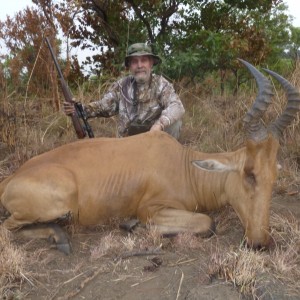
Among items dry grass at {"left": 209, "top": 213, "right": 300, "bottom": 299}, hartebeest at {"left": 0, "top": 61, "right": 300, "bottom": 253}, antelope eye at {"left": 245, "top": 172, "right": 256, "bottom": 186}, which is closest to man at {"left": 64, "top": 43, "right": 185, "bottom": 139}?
hartebeest at {"left": 0, "top": 61, "right": 300, "bottom": 253}

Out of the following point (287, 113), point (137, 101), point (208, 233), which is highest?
point (137, 101)

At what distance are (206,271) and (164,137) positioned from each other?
7.12 feet

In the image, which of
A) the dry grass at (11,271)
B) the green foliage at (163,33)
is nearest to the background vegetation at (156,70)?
the green foliage at (163,33)

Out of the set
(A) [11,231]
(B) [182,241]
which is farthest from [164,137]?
(A) [11,231]

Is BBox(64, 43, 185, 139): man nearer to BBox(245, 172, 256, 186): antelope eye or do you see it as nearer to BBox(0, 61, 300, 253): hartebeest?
BBox(0, 61, 300, 253): hartebeest

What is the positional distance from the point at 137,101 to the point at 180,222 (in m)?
2.88

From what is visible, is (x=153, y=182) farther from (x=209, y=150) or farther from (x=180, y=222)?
(x=209, y=150)

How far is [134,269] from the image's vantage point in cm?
412

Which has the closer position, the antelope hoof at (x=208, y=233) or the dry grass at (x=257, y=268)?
the dry grass at (x=257, y=268)

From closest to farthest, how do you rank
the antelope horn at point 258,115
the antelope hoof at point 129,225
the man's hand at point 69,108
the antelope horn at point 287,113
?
the antelope horn at point 258,115 → the antelope horn at point 287,113 → the antelope hoof at point 129,225 → the man's hand at point 69,108

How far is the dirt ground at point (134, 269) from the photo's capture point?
3674 mm

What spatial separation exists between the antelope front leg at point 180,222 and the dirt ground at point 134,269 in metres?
0.13

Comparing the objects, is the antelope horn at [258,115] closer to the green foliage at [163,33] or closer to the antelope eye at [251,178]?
the antelope eye at [251,178]

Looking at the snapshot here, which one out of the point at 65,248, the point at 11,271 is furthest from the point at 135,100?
the point at 11,271
